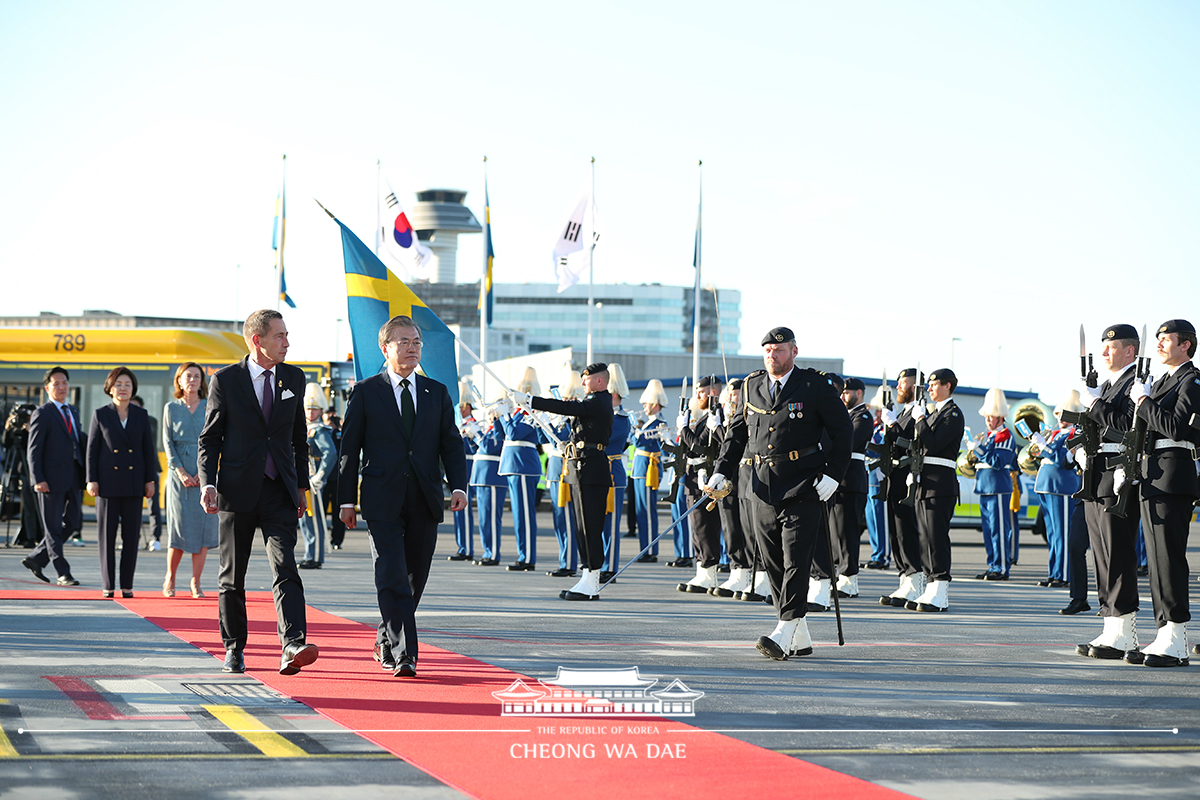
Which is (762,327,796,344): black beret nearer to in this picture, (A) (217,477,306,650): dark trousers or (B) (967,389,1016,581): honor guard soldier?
(A) (217,477,306,650): dark trousers

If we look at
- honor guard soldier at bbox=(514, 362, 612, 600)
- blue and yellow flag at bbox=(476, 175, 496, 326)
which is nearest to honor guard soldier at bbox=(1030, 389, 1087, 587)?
honor guard soldier at bbox=(514, 362, 612, 600)

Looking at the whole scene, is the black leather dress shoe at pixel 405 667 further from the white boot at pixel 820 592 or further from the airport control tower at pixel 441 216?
the airport control tower at pixel 441 216

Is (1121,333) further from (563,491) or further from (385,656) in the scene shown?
(563,491)

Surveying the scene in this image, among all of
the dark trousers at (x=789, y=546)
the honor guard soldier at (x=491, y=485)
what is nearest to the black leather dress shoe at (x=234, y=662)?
the dark trousers at (x=789, y=546)

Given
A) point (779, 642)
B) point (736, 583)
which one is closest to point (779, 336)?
point (779, 642)

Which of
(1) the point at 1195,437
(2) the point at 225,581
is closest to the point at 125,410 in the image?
(2) the point at 225,581

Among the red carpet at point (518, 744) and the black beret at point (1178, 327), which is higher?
the black beret at point (1178, 327)

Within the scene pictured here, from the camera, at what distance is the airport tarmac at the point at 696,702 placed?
481cm

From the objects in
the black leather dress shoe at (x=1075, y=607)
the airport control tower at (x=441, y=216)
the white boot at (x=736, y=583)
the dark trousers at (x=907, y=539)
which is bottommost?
the black leather dress shoe at (x=1075, y=607)

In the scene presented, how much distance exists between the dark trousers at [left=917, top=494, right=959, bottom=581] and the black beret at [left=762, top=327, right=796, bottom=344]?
3.78 meters

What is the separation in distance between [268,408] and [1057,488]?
10.2 meters

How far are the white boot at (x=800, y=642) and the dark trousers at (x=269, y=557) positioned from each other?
2.97 m

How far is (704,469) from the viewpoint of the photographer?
1292cm

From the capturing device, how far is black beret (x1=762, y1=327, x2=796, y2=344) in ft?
27.3
